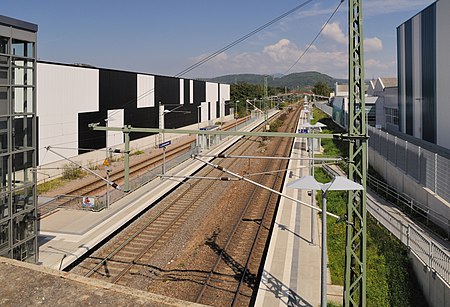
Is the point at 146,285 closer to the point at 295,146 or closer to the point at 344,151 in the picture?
the point at 344,151

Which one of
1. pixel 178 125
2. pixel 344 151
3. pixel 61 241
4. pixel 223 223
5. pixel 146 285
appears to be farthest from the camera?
pixel 178 125

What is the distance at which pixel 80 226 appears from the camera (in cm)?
1755

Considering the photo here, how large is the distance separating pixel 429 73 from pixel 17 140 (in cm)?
2482

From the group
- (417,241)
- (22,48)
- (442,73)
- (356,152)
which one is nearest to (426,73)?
(442,73)

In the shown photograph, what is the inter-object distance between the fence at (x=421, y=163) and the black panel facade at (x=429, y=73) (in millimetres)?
3997

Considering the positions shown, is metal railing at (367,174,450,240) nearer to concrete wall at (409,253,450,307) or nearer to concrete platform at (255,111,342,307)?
concrete wall at (409,253,450,307)

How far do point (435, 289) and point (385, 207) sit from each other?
8824mm

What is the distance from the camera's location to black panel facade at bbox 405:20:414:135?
30938 mm

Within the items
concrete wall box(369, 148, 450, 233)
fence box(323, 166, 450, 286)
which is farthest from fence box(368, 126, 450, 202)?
fence box(323, 166, 450, 286)

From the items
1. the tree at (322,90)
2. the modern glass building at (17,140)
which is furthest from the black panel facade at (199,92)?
the tree at (322,90)

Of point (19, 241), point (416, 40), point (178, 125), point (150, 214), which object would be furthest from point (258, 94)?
point (19, 241)

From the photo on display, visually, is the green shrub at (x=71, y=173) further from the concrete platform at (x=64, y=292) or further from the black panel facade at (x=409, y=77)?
the black panel facade at (x=409, y=77)

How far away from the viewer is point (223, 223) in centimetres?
1853

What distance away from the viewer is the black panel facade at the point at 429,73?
25.6m
